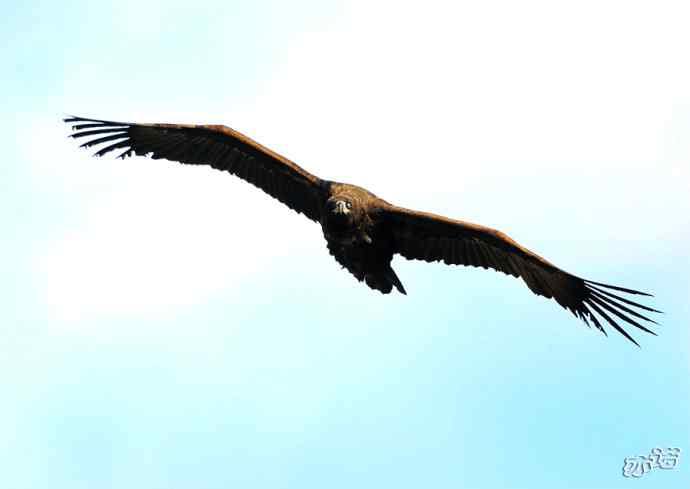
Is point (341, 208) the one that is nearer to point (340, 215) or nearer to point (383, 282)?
point (340, 215)

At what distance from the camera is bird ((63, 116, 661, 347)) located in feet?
46.8

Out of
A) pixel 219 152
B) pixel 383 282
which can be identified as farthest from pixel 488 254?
pixel 219 152

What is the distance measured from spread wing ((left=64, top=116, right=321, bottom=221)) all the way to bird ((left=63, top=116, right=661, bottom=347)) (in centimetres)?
1

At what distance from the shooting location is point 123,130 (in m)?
15.6

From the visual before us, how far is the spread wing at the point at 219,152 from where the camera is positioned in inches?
600

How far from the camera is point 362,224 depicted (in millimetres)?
14320

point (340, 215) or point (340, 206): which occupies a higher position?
point (340, 206)

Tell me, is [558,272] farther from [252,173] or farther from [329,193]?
[252,173]

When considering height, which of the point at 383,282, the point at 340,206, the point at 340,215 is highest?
the point at 340,206

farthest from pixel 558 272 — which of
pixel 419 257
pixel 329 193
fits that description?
pixel 329 193

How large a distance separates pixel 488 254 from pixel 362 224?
181cm

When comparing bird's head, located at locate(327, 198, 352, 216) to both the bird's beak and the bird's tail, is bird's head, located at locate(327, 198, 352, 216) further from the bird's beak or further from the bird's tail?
the bird's tail

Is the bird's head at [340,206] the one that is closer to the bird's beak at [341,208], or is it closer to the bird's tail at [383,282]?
the bird's beak at [341,208]

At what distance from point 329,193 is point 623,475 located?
17.4 feet
